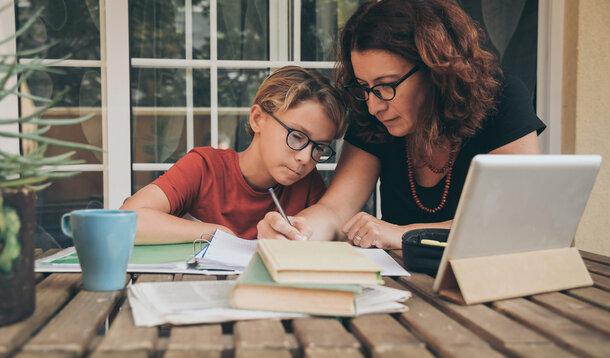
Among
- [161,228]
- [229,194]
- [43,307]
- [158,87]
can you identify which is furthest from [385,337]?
[158,87]

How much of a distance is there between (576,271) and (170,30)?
2187mm

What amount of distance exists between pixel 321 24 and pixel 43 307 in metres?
2.19

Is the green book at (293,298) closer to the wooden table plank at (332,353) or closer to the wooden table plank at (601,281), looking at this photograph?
the wooden table plank at (332,353)

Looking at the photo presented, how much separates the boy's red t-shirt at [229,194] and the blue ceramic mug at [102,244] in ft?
2.78

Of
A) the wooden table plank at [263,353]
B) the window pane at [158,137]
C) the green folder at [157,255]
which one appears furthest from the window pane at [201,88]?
the wooden table plank at [263,353]

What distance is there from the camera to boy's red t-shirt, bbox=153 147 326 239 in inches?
67.8

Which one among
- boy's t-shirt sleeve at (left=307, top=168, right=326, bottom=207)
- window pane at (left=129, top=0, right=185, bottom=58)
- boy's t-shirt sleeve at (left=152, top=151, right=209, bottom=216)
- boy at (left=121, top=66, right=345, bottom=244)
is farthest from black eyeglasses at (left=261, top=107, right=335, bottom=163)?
window pane at (left=129, top=0, right=185, bottom=58)

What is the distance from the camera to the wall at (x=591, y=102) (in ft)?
7.60

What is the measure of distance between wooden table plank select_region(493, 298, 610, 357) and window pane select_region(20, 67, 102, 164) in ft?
7.25

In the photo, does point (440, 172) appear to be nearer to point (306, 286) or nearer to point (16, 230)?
point (306, 286)

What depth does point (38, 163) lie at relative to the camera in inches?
26.4

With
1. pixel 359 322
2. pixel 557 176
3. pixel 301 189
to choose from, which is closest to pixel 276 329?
pixel 359 322

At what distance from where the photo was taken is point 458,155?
156 centimetres

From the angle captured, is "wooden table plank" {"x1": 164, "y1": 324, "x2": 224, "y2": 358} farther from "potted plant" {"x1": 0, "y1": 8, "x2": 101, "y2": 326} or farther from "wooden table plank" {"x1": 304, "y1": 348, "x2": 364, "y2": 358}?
"potted plant" {"x1": 0, "y1": 8, "x2": 101, "y2": 326}
